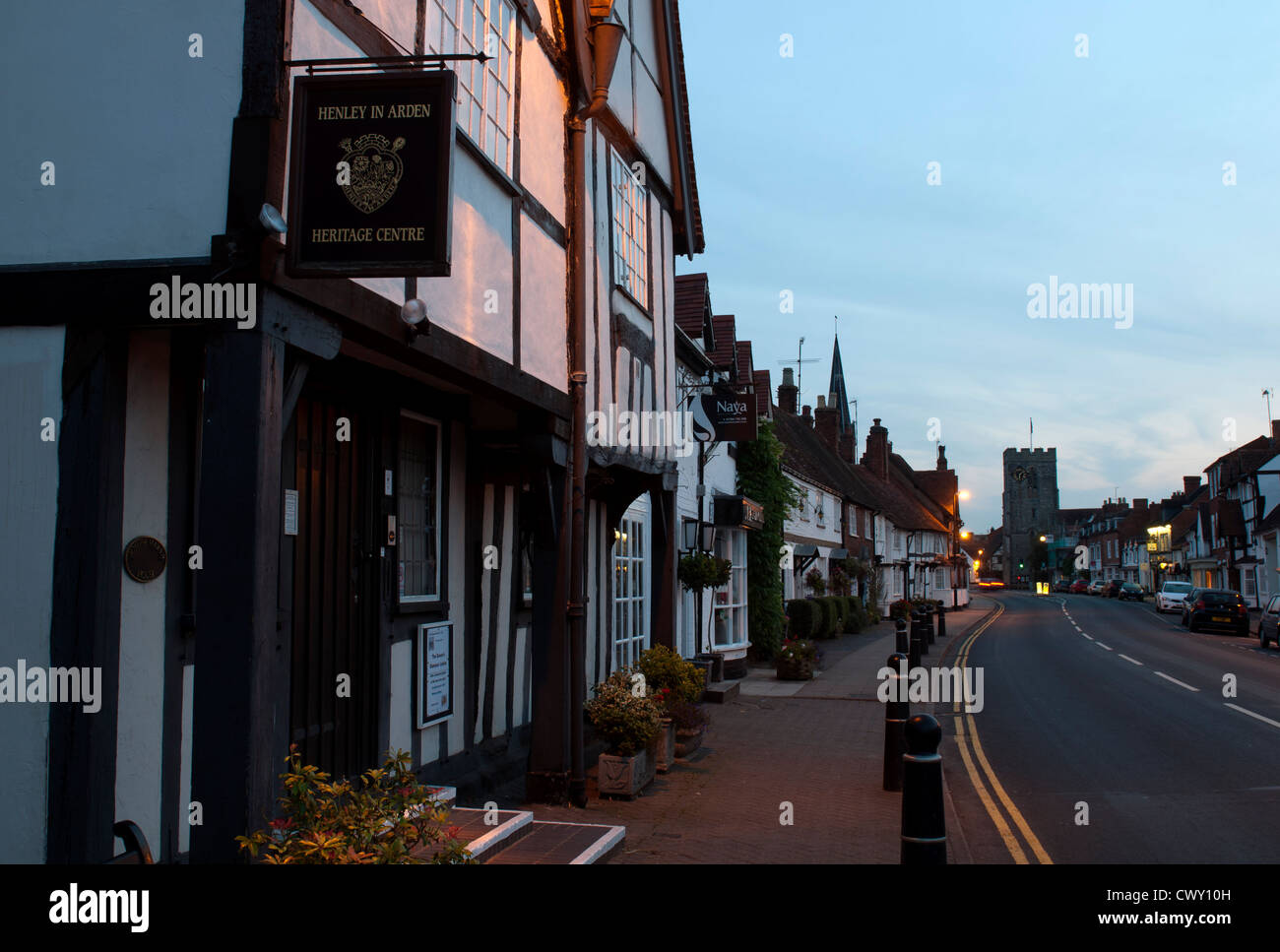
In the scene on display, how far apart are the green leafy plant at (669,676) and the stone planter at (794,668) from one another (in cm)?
803

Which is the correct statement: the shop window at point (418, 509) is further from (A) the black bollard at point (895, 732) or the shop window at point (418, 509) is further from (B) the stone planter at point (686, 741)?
(A) the black bollard at point (895, 732)

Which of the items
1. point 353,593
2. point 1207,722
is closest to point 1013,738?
point 1207,722

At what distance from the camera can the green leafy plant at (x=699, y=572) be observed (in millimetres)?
15531

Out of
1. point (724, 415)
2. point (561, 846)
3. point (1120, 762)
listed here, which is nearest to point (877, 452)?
point (724, 415)

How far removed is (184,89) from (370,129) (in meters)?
0.81

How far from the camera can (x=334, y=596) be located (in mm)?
6500

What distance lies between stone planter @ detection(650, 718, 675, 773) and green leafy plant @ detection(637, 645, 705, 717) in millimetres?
294

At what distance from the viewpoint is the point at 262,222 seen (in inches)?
164

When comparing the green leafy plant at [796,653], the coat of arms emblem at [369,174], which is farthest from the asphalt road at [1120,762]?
the coat of arms emblem at [369,174]

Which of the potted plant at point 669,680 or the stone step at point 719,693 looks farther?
the stone step at point 719,693

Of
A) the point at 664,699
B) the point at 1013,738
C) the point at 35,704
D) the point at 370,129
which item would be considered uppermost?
the point at 370,129

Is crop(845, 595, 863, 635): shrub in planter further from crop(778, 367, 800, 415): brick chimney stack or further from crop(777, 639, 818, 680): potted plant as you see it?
crop(777, 639, 818, 680): potted plant
